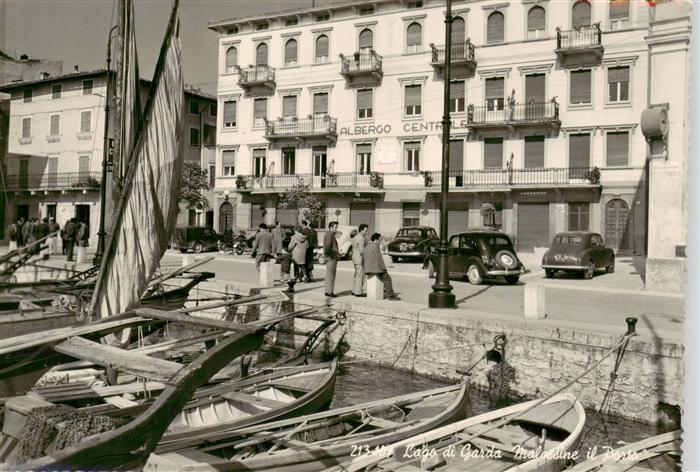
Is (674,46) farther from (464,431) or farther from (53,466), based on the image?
(53,466)

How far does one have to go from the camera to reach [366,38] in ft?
115

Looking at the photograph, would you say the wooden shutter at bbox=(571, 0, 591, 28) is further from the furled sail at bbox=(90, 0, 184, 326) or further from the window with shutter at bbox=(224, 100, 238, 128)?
the furled sail at bbox=(90, 0, 184, 326)

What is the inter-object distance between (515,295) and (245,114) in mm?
28182

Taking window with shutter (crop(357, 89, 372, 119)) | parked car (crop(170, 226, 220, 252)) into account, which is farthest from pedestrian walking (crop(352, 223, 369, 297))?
window with shutter (crop(357, 89, 372, 119))

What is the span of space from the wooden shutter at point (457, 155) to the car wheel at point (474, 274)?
→ 1666cm

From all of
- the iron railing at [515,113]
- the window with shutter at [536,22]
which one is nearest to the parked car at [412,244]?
the iron railing at [515,113]

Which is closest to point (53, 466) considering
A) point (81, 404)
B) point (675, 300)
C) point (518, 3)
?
point (81, 404)

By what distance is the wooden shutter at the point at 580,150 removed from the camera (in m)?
30.1

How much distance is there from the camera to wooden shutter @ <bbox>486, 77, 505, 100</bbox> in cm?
3206

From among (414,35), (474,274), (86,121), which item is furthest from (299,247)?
(414,35)

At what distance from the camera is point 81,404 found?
6.81 meters

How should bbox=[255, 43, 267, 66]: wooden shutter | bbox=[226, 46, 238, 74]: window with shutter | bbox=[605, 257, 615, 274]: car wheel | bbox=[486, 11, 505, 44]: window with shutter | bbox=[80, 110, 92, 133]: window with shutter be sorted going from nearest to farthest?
bbox=[80, 110, 92, 133]: window with shutter
bbox=[605, 257, 615, 274]: car wheel
bbox=[486, 11, 505, 44]: window with shutter
bbox=[255, 43, 267, 66]: wooden shutter
bbox=[226, 46, 238, 74]: window with shutter

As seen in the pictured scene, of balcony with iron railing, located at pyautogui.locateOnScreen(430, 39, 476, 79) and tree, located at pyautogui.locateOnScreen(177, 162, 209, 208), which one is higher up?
balcony with iron railing, located at pyautogui.locateOnScreen(430, 39, 476, 79)

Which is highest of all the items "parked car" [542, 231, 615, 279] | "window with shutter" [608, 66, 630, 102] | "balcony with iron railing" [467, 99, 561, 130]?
"window with shutter" [608, 66, 630, 102]
